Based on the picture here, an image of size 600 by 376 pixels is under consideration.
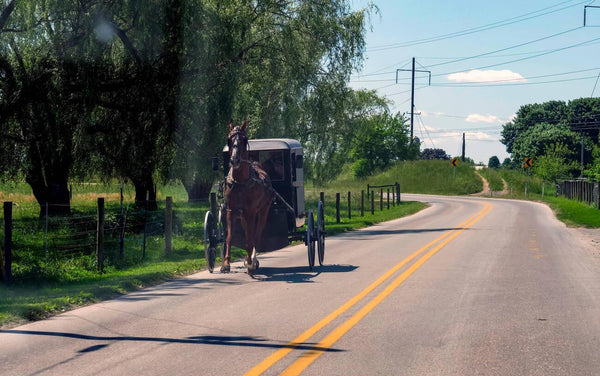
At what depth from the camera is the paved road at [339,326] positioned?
630 cm

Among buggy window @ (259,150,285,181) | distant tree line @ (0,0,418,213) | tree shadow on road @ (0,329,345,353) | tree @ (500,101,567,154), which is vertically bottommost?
tree shadow on road @ (0,329,345,353)

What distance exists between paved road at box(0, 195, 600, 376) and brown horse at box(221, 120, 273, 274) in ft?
2.16

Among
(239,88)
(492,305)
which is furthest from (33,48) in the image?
(492,305)

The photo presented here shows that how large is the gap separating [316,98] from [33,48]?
12767mm

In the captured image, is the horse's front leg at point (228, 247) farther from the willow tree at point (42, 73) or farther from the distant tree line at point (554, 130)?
the distant tree line at point (554, 130)

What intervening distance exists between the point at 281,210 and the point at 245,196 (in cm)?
171

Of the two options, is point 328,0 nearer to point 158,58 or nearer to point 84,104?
point 158,58

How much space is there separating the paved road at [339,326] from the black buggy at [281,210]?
0.60m

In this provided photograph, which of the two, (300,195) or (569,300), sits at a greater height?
(300,195)

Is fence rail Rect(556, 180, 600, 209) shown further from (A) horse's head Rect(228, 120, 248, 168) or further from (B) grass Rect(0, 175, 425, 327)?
(A) horse's head Rect(228, 120, 248, 168)

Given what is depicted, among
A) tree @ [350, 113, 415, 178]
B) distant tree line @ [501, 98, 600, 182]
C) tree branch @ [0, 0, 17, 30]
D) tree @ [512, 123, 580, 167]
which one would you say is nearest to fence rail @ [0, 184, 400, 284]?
tree branch @ [0, 0, 17, 30]

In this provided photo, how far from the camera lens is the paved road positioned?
6297mm

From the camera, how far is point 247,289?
431 inches

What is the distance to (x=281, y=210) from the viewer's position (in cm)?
1407
